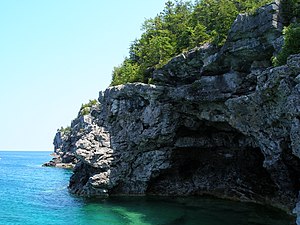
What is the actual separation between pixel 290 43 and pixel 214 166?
17287 mm

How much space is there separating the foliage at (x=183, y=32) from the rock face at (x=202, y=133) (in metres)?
2.70

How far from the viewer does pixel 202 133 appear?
33.4 m

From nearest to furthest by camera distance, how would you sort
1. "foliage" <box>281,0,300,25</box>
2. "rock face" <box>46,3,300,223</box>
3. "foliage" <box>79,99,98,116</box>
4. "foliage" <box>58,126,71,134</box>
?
"foliage" <box>281,0,300,25</box>, "rock face" <box>46,3,300,223</box>, "foliage" <box>79,99,98,116</box>, "foliage" <box>58,126,71,134</box>

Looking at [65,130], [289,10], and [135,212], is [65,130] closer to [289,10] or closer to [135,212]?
[135,212]

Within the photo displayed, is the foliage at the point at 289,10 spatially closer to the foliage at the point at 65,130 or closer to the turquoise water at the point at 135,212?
the turquoise water at the point at 135,212

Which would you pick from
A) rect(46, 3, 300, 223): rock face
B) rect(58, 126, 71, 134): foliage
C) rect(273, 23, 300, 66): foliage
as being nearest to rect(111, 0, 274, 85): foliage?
rect(46, 3, 300, 223): rock face

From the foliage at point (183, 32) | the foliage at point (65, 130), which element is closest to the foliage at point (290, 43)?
the foliage at point (183, 32)

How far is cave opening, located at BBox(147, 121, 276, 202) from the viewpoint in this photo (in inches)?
A: 1204

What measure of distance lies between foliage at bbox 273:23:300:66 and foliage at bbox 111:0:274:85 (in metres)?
6.76

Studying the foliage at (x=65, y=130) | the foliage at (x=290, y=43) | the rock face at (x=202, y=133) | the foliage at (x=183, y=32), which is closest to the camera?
the foliage at (x=290, y=43)

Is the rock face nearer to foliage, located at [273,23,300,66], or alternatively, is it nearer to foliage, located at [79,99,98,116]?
foliage, located at [273,23,300,66]

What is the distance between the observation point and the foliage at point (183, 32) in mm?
29837

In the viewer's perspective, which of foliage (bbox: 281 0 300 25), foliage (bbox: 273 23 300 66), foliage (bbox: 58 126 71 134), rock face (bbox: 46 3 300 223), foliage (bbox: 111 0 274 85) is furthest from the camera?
foliage (bbox: 58 126 71 134)

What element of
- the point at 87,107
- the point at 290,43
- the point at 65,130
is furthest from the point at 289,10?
the point at 65,130
